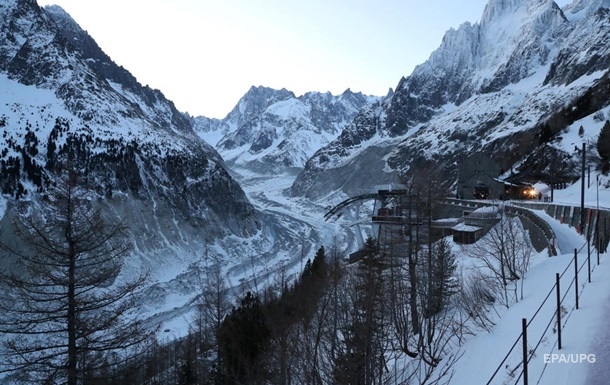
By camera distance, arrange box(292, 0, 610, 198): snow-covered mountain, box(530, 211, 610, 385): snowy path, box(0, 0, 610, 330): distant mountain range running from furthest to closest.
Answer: box(292, 0, 610, 198): snow-covered mountain, box(0, 0, 610, 330): distant mountain range, box(530, 211, 610, 385): snowy path

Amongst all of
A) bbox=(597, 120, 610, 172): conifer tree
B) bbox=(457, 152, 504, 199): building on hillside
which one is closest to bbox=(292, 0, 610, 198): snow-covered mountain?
bbox=(597, 120, 610, 172): conifer tree

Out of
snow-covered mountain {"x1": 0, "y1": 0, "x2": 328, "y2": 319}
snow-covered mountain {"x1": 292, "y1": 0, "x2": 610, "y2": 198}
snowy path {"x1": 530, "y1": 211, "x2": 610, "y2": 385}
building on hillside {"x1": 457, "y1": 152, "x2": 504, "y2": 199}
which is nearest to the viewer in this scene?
snowy path {"x1": 530, "y1": 211, "x2": 610, "y2": 385}

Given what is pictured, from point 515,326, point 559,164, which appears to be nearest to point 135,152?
point 559,164

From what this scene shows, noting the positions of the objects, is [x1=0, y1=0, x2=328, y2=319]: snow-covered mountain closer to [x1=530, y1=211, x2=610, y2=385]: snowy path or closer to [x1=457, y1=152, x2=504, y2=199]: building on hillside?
[x1=457, y1=152, x2=504, y2=199]: building on hillside

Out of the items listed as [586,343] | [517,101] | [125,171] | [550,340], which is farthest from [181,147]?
[517,101]

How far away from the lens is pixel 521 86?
16088 centimetres

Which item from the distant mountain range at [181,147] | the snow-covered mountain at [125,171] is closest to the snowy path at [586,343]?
the distant mountain range at [181,147]

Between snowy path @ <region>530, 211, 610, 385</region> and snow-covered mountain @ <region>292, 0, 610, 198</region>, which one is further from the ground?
snow-covered mountain @ <region>292, 0, 610, 198</region>

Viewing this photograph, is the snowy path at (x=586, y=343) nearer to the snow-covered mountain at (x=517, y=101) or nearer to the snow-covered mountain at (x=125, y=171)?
the snow-covered mountain at (x=125, y=171)

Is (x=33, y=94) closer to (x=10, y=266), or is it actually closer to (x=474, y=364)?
(x=10, y=266)

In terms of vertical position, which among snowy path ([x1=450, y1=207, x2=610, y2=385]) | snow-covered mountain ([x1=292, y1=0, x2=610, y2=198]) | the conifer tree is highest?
snow-covered mountain ([x1=292, y1=0, x2=610, y2=198])

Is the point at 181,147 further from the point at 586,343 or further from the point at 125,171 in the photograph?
the point at 586,343

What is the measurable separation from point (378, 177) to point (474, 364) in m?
150

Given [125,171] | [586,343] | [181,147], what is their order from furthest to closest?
[181,147]
[125,171]
[586,343]
